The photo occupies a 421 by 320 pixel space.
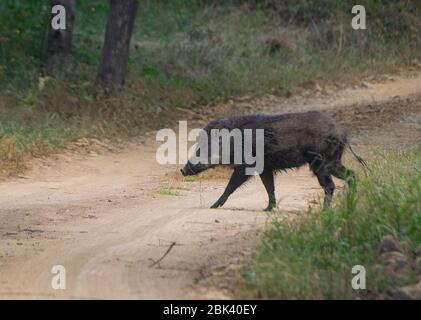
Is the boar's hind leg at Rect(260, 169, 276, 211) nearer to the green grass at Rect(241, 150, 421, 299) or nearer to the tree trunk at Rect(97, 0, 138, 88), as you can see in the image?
the green grass at Rect(241, 150, 421, 299)

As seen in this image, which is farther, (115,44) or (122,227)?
(115,44)

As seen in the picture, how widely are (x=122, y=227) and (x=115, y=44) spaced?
27.3 feet

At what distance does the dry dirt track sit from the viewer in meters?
7.27

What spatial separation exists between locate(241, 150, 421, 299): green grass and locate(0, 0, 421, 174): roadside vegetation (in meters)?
6.39

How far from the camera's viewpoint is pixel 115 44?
56.9 feet

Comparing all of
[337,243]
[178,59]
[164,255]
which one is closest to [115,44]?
[178,59]

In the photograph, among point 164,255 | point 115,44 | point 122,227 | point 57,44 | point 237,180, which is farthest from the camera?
point 57,44

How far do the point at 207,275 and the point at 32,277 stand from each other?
1.34 meters

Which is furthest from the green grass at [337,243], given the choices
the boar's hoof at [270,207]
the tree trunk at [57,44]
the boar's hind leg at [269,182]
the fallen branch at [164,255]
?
the tree trunk at [57,44]

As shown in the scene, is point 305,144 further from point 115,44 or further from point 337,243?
point 115,44

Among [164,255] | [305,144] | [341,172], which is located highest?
[305,144]

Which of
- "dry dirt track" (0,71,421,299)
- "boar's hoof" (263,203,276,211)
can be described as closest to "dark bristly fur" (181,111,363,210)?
"boar's hoof" (263,203,276,211)

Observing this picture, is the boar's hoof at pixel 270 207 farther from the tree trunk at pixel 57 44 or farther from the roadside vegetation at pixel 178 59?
the tree trunk at pixel 57 44
